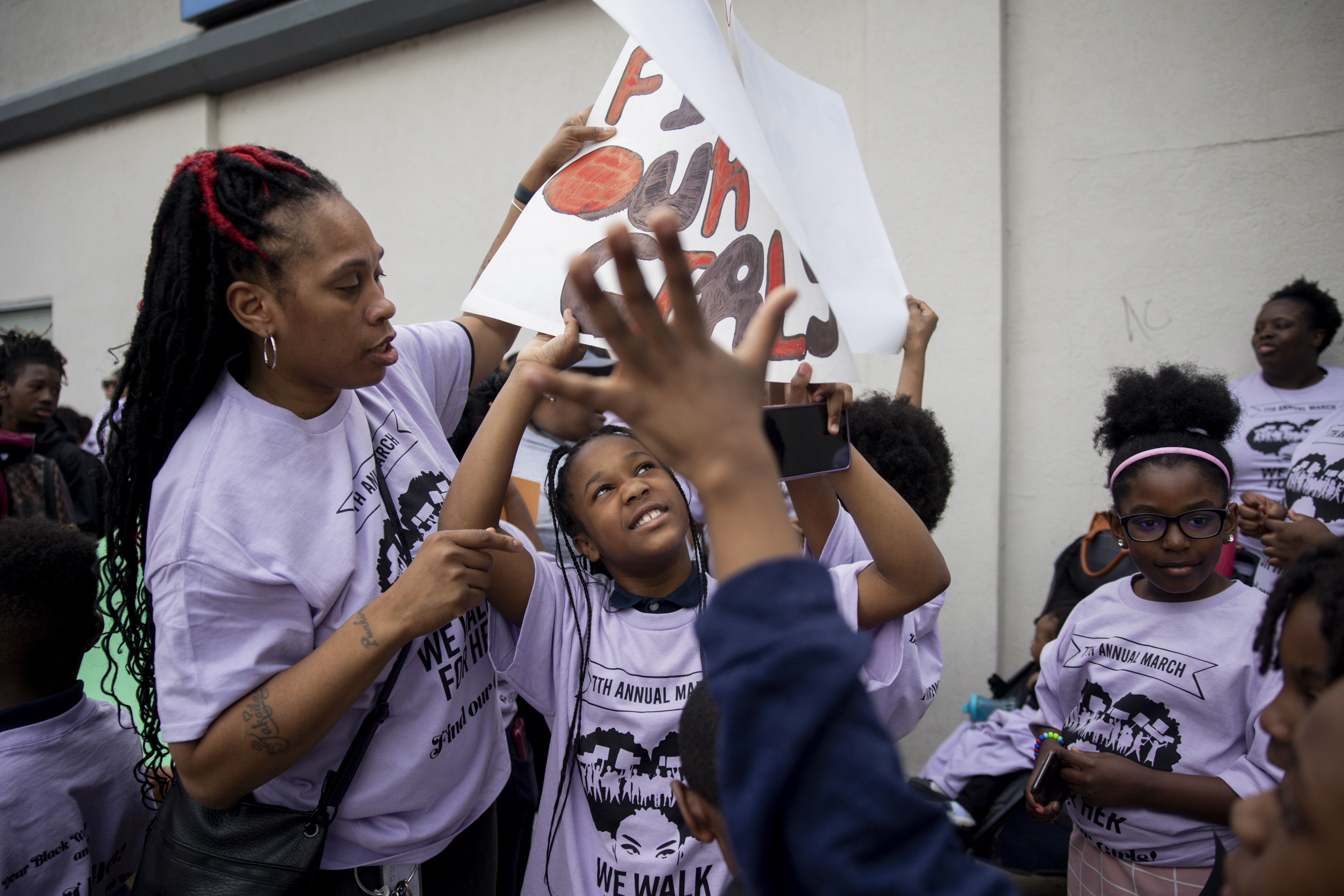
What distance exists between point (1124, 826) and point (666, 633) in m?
1.04

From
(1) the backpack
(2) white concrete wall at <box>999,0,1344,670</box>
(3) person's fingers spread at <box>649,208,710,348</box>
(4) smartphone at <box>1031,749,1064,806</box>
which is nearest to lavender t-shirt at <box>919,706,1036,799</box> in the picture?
(2) white concrete wall at <box>999,0,1344,670</box>

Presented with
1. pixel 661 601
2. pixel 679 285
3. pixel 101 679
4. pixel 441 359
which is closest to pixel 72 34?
pixel 101 679

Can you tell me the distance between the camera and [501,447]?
1.40m

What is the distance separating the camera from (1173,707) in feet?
5.49

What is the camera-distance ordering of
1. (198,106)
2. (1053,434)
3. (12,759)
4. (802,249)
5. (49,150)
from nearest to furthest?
(802,249) → (12,759) → (1053,434) → (198,106) → (49,150)

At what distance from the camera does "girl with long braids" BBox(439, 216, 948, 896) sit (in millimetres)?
1420

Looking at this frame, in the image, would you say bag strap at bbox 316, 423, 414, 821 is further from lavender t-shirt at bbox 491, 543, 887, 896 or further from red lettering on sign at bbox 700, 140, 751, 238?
red lettering on sign at bbox 700, 140, 751, 238

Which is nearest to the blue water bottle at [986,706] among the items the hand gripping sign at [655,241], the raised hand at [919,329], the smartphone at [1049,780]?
the smartphone at [1049,780]

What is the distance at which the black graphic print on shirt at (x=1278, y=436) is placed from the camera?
3.02 metres

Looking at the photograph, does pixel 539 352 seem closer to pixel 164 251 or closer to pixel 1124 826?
pixel 164 251

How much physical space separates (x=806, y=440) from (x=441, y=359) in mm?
814

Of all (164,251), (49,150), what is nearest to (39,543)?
(164,251)

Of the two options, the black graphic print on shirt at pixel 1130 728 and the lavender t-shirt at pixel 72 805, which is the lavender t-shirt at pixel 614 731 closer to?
the black graphic print on shirt at pixel 1130 728

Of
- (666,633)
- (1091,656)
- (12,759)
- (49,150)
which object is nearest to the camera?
(12,759)
